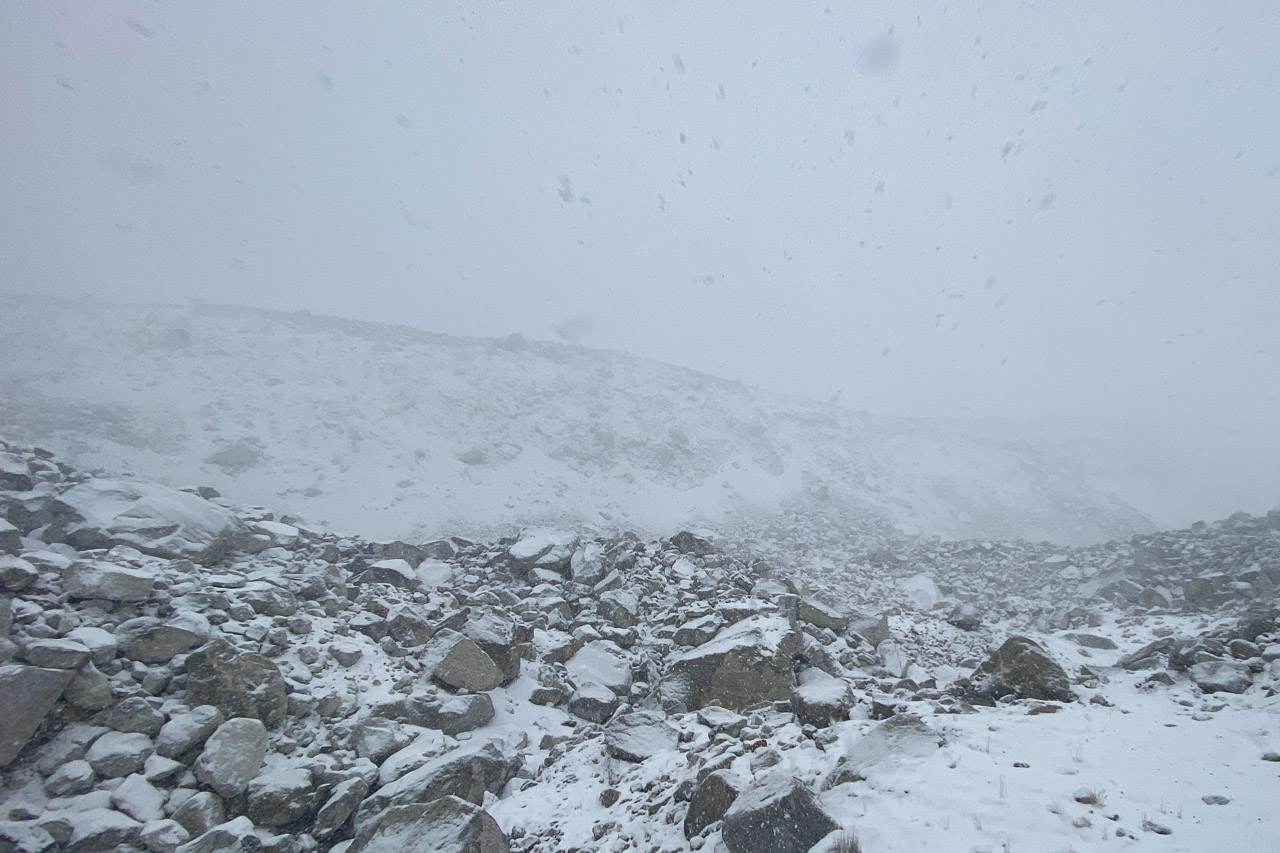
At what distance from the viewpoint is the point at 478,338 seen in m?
36.6

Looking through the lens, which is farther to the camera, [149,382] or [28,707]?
[149,382]

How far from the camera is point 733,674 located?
698cm

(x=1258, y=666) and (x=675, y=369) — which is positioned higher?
(x=675, y=369)

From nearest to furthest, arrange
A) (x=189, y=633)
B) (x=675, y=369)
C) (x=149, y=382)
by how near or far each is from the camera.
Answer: (x=189, y=633) → (x=149, y=382) → (x=675, y=369)

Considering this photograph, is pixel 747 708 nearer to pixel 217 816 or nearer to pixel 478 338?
pixel 217 816

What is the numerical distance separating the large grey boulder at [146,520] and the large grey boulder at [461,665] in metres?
4.14

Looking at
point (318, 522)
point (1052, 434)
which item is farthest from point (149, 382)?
point (1052, 434)

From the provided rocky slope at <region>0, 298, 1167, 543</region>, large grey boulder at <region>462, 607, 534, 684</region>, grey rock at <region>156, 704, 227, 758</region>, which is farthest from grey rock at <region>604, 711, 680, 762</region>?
rocky slope at <region>0, 298, 1167, 543</region>

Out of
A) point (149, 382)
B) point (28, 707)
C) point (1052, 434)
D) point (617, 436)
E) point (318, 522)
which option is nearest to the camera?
point (28, 707)

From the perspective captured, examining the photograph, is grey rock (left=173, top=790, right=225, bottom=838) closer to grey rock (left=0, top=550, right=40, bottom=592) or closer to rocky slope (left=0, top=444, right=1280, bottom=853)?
rocky slope (left=0, top=444, right=1280, bottom=853)

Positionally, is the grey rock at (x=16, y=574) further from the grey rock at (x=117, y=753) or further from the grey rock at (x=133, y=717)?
the grey rock at (x=117, y=753)

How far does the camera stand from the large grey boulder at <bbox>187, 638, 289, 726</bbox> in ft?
17.5

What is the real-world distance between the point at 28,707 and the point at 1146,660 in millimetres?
13103

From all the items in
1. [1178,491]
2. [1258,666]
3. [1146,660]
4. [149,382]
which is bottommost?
[1146,660]
